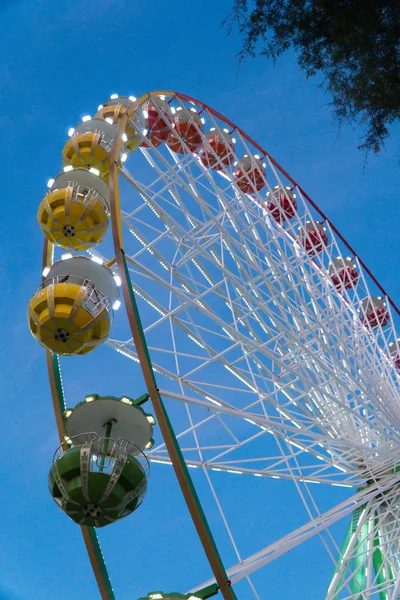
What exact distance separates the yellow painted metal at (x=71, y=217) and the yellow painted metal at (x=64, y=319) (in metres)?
1.58

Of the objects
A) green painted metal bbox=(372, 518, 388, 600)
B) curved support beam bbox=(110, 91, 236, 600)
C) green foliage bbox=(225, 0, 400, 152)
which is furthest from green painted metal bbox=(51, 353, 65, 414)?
green painted metal bbox=(372, 518, 388, 600)

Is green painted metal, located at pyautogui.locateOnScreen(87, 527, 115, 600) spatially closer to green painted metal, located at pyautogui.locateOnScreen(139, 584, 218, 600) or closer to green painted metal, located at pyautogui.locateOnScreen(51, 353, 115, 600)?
green painted metal, located at pyautogui.locateOnScreen(51, 353, 115, 600)

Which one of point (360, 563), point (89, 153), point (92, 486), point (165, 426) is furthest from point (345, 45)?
point (360, 563)

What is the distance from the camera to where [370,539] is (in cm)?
1250

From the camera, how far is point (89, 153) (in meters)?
11.4

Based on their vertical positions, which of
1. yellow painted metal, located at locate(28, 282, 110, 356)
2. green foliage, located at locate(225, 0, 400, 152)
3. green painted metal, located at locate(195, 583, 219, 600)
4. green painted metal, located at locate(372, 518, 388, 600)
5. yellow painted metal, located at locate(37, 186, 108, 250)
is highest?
yellow painted metal, located at locate(37, 186, 108, 250)

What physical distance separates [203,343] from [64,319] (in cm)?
405

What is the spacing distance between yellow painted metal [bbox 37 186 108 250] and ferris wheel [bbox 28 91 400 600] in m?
0.02

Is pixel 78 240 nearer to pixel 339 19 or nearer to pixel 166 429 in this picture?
pixel 166 429

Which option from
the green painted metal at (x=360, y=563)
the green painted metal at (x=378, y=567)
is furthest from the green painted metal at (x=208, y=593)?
the green painted metal at (x=378, y=567)

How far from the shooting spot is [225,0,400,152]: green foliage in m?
4.78

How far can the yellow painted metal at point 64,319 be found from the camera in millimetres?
7961

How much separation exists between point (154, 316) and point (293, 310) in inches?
1805

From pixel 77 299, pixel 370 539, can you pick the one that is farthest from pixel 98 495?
pixel 370 539
